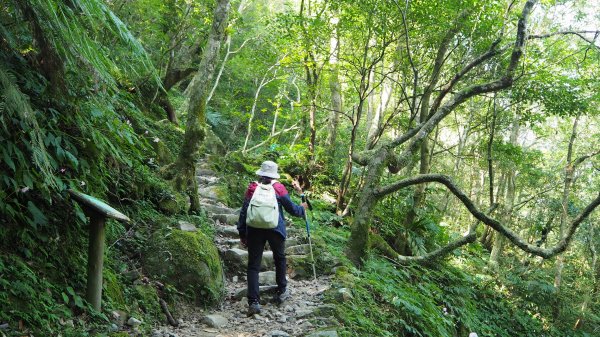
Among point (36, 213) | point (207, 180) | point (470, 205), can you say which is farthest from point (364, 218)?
point (36, 213)

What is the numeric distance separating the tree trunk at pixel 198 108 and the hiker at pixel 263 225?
1989mm

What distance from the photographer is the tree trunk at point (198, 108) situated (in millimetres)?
7242

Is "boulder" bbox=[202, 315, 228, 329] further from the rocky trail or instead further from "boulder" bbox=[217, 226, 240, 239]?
"boulder" bbox=[217, 226, 240, 239]

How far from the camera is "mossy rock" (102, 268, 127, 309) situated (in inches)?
174

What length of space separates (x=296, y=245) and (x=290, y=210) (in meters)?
2.61

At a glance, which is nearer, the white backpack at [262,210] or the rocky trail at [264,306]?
the rocky trail at [264,306]

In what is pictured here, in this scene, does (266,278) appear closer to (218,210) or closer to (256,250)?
(256,250)

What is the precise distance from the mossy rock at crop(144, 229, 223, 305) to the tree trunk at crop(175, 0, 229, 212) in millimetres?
1810

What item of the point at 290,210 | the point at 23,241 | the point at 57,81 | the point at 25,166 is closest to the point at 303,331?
the point at 290,210

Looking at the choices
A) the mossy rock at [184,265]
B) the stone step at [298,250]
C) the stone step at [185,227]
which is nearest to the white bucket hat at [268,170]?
the mossy rock at [184,265]

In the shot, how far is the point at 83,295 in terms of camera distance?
13.5ft

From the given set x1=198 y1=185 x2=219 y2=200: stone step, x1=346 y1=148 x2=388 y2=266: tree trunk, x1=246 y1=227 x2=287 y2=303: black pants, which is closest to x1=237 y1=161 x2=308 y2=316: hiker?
x1=246 y1=227 x2=287 y2=303: black pants

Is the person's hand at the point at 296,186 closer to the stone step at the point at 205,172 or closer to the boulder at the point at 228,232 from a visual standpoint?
the stone step at the point at 205,172

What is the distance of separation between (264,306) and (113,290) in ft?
7.02
